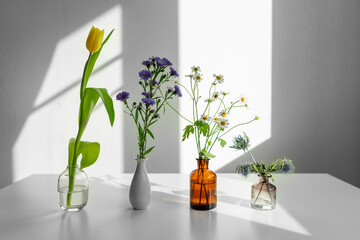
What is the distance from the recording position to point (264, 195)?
3.65 feet

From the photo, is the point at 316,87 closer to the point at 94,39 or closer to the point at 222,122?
the point at 222,122

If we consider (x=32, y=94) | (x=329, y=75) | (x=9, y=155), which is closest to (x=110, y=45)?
(x=32, y=94)

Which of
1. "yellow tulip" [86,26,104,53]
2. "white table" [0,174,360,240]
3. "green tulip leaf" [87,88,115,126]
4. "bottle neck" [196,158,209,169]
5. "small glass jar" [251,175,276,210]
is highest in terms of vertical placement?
"yellow tulip" [86,26,104,53]

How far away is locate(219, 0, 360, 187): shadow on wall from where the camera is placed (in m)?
2.23

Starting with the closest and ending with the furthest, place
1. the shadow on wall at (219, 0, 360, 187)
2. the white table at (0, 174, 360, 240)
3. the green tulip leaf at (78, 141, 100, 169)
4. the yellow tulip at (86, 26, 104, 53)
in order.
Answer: the white table at (0, 174, 360, 240) < the yellow tulip at (86, 26, 104, 53) < the green tulip leaf at (78, 141, 100, 169) < the shadow on wall at (219, 0, 360, 187)

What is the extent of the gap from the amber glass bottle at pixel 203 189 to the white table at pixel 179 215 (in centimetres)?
3

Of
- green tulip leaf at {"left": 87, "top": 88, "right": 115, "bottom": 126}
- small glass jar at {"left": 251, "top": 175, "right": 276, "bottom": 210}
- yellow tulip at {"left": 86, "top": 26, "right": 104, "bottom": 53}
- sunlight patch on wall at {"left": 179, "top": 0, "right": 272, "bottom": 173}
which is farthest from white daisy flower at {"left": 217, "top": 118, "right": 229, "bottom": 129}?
sunlight patch on wall at {"left": 179, "top": 0, "right": 272, "bottom": 173}

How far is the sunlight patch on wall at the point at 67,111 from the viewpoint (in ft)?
7.40

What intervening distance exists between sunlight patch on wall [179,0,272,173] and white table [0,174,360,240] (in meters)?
0.94

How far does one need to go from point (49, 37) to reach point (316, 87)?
6.02ft

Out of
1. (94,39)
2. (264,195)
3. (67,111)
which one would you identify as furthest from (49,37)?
(264,195)

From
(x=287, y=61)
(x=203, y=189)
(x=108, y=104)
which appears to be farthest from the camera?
(x=287, y=61)

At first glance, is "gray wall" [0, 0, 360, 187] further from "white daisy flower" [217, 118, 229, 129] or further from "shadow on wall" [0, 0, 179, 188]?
"white daisy flower" [217, 118, 229, 129]

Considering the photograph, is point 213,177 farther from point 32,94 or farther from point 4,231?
point 32,94
